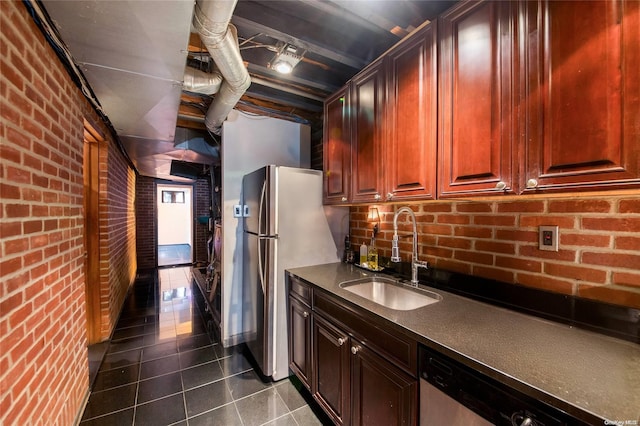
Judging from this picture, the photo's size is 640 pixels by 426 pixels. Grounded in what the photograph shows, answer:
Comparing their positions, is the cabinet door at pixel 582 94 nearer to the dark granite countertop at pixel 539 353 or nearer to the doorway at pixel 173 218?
the dark granite countertop at pixel 539 353

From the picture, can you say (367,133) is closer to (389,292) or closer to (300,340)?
(389,292)

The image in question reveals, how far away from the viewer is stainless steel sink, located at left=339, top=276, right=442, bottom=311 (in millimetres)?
1672

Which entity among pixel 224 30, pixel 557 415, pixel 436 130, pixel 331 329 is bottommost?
pixel 331 329

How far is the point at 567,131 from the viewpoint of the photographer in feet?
3.01

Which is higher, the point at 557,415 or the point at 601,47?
the point at 601,47

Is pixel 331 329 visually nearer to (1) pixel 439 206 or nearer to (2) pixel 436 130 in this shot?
(1) pixel 439 206

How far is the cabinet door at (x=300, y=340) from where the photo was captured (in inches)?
73.2

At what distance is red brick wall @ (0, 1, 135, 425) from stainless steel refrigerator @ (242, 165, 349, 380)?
1217 mm

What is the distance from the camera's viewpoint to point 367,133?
182cm

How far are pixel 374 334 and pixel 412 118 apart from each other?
1174 millimetres

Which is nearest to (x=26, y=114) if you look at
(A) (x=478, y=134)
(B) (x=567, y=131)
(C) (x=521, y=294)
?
(A) (x=478, y=134)

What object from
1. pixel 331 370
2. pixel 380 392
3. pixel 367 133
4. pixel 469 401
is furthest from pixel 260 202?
pixel 469 401

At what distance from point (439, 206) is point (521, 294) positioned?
651 mm

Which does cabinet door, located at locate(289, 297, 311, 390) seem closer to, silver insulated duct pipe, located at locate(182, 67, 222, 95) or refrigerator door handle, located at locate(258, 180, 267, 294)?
refrigerator door handle, located at locate(258, 180, 267, 294)
